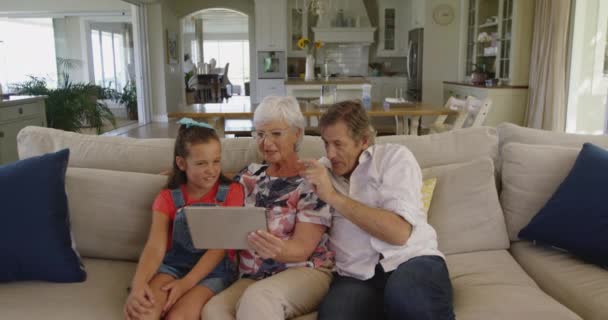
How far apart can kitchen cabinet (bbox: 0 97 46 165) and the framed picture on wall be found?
507 cm

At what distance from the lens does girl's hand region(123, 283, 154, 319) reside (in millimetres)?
1493

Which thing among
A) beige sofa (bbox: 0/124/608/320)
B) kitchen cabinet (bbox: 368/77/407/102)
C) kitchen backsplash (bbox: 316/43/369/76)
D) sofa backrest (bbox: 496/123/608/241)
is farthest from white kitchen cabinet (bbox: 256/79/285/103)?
sofa backrest (bbox: 496/123/608/241)

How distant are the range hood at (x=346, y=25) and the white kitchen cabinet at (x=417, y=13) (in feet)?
2.63

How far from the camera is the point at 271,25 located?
9391 millimetres

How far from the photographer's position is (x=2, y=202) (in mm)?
1710

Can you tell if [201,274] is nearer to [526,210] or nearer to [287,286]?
[287,286]

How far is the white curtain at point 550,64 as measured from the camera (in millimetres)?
5258

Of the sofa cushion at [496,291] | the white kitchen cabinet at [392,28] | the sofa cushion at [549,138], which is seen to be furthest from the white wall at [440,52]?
the sofa cushion at [496,291]

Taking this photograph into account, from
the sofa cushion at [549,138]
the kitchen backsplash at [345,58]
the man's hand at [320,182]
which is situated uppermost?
the kitchen backsplash at [345,58]

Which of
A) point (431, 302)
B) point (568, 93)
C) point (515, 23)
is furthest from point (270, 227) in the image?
point (515, 23)

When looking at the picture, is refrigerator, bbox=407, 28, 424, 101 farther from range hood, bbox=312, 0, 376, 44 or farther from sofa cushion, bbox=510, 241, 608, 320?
sofa cushion, bbox=510, 241, 608, 320

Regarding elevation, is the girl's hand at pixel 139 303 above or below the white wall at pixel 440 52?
below

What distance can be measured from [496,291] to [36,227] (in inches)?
62.1

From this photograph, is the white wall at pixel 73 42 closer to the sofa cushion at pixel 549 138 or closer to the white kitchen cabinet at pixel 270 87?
the white kitchen cabinet at pixel 270 87
